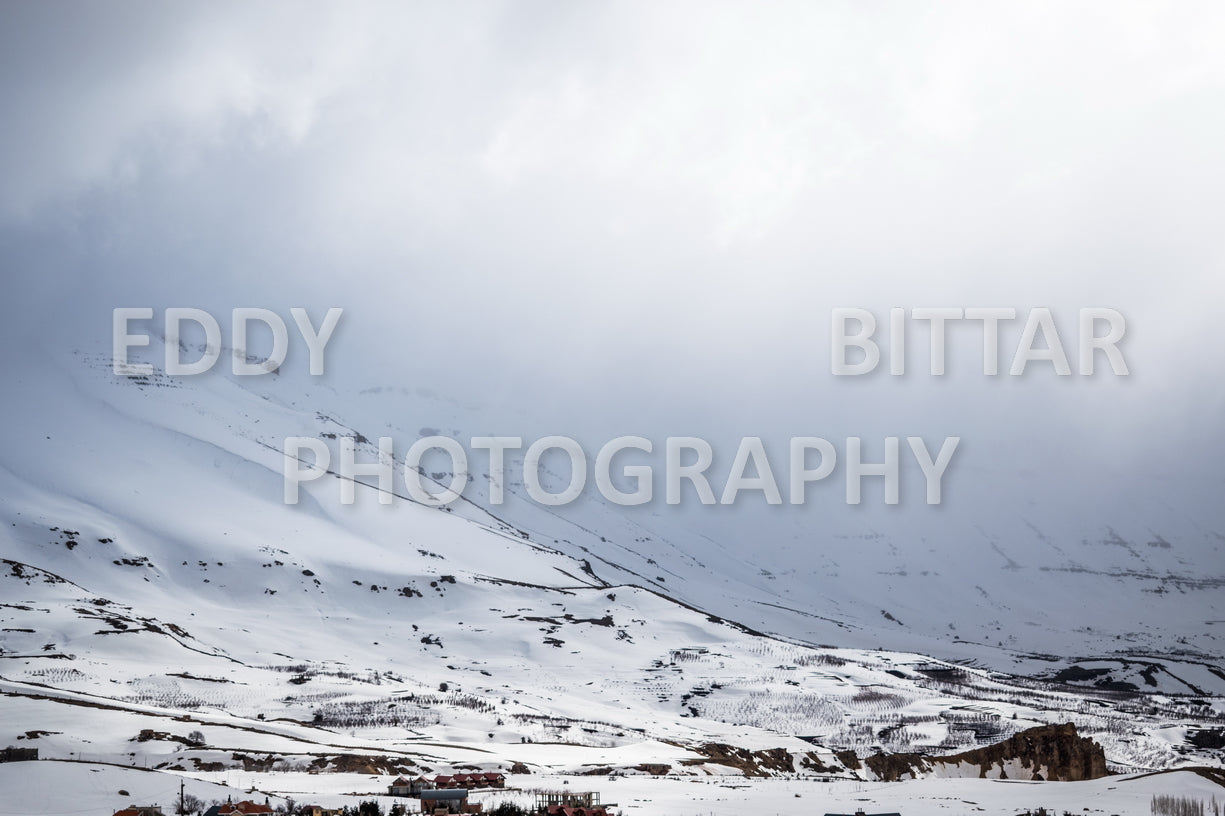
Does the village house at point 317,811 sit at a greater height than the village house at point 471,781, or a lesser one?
greater

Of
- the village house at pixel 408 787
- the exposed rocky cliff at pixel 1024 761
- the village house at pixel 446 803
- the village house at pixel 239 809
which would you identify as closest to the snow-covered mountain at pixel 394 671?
the exposed rocky cliff at pixel 1024 761

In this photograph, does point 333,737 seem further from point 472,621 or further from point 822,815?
point 472,621

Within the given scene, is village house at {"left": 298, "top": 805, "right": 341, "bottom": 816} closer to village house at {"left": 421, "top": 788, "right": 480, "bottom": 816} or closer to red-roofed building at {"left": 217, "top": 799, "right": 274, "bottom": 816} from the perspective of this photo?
red-roofed building at {"left": 217, "top": 799, "right": 274, "bottom": 816}

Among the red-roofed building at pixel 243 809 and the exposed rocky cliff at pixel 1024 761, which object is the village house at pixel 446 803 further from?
the exposed rocky cliff at pixel 1024 761

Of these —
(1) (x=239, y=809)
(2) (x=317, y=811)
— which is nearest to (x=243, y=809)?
(1) (x=239, y=809)

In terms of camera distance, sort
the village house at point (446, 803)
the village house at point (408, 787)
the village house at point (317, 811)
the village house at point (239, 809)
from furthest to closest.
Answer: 1. the village house at point (408, 787)
2. the village house at point (446, 803)
3. the village house at point (317, 811)
4. the village house at point (239, 809)

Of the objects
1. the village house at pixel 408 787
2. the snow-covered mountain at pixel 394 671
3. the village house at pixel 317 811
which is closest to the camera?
the village house at pixel 317 811

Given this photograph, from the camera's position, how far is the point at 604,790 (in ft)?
199

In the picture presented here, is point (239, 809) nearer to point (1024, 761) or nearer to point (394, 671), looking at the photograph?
point (1024, 761)

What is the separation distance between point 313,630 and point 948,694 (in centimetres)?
7753

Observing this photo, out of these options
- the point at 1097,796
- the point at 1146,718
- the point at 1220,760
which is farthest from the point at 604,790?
the point at 1146,718

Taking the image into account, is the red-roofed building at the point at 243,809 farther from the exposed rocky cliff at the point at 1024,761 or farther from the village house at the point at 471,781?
the exposed rocky cliff at the point at 1024,761

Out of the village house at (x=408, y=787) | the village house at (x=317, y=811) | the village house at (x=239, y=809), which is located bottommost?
the village house at (x=408, y=787)

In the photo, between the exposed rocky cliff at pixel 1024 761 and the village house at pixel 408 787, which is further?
→ the exposed rocky cliff at pixel 1024 761
